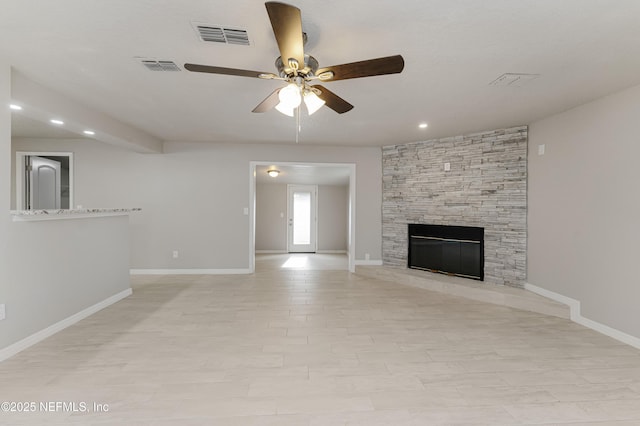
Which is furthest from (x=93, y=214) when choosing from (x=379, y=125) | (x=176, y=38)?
(x=379, y=125)

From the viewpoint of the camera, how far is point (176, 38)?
1999 mm

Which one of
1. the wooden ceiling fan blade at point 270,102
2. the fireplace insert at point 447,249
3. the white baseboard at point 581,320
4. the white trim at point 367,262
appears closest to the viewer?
the wooden ceiling fan blade at point 270,102

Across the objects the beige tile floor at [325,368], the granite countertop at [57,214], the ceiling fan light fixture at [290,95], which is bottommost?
the beige tile floor at [325,368]

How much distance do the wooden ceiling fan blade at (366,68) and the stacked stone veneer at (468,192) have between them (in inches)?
127

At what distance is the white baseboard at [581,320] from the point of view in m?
2.68

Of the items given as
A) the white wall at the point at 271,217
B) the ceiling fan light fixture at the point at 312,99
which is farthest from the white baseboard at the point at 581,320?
the white wall at the point at 271,217

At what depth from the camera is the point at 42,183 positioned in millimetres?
5199

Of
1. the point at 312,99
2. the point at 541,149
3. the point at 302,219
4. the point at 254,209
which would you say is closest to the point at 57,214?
the point at 312,99

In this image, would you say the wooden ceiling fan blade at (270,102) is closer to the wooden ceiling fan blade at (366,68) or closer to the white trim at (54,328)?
the wooden ceiling fan blade at (366,68)

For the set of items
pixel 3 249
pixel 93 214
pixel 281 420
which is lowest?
pixel 281 420

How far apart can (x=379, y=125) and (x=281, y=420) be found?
3581mm

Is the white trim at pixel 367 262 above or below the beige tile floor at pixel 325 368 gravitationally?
above

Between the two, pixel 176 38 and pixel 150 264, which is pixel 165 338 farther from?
pixel 150 264

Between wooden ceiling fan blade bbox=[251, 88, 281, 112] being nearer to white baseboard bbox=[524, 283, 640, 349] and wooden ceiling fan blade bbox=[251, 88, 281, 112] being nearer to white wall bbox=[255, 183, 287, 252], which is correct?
white baseboard bbox=[524, 283, 640, 349]
